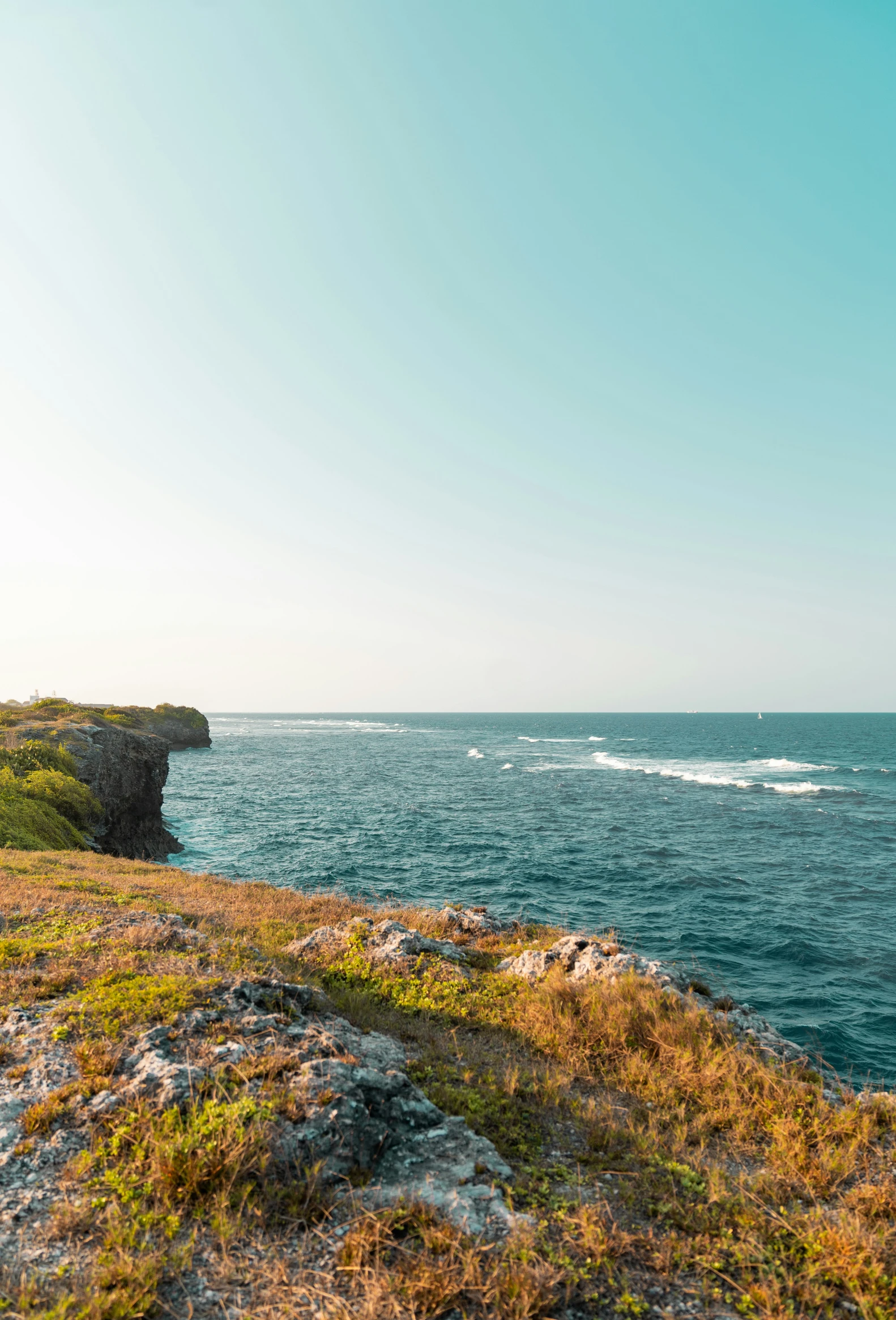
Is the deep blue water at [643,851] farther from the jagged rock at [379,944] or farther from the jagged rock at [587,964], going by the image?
the jagged rock at [379,944]

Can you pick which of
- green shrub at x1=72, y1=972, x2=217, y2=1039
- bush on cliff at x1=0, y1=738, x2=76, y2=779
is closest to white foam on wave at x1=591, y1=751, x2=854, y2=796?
bush on cliff at x1=0, y1=738, x2=76, y2=779

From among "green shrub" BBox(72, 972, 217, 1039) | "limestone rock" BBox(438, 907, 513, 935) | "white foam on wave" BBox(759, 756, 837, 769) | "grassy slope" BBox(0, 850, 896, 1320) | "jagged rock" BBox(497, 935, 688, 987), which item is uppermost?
"green shrub" BBox(72, 972, 217, 1039)

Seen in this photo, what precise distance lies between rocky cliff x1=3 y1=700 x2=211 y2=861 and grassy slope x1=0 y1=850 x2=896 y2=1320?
75.1ft

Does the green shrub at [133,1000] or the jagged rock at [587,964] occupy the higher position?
the green shrub at [133,1000]

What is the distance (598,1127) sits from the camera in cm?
711

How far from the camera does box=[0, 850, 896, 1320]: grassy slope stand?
464cm

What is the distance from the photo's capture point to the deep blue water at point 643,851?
872 inches

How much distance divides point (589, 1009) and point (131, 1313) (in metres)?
8.41

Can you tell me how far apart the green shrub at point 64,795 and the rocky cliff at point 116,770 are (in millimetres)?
912

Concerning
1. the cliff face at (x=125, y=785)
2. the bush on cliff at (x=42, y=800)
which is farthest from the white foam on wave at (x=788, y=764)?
the bush on cliff at (x=42, y=800)

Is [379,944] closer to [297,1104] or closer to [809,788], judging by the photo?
[297,1104]

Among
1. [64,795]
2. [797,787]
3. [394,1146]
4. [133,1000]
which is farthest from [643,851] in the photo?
[133,1000]

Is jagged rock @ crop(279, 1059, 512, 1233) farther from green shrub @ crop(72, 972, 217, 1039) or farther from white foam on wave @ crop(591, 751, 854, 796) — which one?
white foam on wave @ crop(591, 751, 854, 796)

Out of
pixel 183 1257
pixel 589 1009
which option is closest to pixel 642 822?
pixel 589 1009
